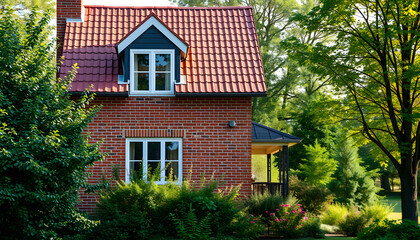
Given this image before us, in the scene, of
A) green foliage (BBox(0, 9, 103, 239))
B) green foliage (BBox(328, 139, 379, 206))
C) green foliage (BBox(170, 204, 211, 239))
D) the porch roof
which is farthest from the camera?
green foliage (BBox(328, 139, 379, 206))

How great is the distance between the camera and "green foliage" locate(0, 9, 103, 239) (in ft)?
29.2

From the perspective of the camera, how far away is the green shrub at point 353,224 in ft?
49.7

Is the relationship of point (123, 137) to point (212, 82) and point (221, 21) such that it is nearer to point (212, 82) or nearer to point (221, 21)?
point (212, 82)

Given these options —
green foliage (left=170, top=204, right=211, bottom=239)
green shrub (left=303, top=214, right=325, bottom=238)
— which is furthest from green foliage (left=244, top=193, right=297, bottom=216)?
green foliage (left=170, top=204, right=211, bottom=239)

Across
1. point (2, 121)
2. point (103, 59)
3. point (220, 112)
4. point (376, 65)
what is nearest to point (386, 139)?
point (376, 65)

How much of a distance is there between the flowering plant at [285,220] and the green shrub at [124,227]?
4.10 meters

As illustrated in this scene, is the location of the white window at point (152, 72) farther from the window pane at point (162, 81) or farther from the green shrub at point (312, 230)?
the green shrub at point (312, 230)

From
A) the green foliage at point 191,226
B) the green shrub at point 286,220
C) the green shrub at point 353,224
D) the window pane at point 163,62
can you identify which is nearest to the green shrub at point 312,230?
the green shrub at point 286,220

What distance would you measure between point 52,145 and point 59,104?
4.82ft

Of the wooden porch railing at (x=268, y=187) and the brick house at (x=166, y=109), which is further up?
the brick house at (x=166, y=109)

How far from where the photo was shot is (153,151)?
1470cm

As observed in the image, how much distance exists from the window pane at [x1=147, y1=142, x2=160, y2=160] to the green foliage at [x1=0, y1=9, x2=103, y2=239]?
4.37m

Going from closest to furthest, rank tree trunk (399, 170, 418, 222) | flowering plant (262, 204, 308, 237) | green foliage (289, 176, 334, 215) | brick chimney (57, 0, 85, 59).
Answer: flowering plant (262, 204, 308, 237), tree trunk (399, 170, 418, 222), brick chimney (57, 0, 85, 59), green foliage (289, 176, 334, 215)

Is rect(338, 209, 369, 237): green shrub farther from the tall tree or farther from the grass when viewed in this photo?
the grass
